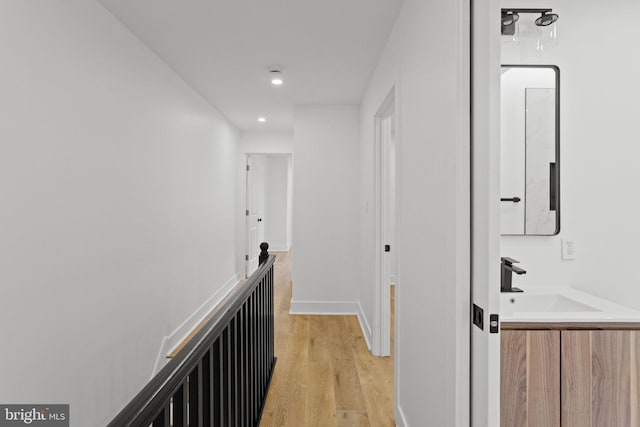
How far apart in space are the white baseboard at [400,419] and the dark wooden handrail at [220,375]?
2.65 feet

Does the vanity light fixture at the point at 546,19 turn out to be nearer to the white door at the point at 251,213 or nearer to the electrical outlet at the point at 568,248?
the electrical outlet at the point at 568,248

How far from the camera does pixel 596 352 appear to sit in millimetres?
1364

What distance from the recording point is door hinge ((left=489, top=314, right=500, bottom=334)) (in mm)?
1120

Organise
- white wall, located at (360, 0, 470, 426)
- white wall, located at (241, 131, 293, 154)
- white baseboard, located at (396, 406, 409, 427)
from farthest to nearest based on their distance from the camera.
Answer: white wall, located at (241, 131, 293, 154) < white baseboard, located at (396, 406, 409, 427) < white wall, located at (360, 0, 470, 426)

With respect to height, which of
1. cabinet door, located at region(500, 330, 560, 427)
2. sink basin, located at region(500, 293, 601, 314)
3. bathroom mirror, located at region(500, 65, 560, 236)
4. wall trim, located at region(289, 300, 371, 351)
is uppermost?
bathroom mirror, located at region(500, 65, 560, 236)

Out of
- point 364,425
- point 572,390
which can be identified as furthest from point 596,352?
point 364,425

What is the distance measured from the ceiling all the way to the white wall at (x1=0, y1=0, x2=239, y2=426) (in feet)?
→ 0.71

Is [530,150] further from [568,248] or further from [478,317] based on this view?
[478,317]

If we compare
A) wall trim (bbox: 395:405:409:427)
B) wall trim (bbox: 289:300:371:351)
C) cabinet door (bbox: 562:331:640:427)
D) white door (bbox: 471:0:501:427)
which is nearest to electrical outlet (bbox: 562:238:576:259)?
cabinet door (bbox: 562:331:640:427)

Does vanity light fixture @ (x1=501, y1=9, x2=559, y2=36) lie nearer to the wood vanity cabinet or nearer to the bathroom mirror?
the bathroom mirror

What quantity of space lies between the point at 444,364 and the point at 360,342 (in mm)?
2224

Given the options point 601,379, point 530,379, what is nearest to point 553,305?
point 601,379

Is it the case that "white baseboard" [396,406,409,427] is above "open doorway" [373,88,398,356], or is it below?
below

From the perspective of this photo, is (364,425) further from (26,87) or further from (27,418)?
(26,87)
